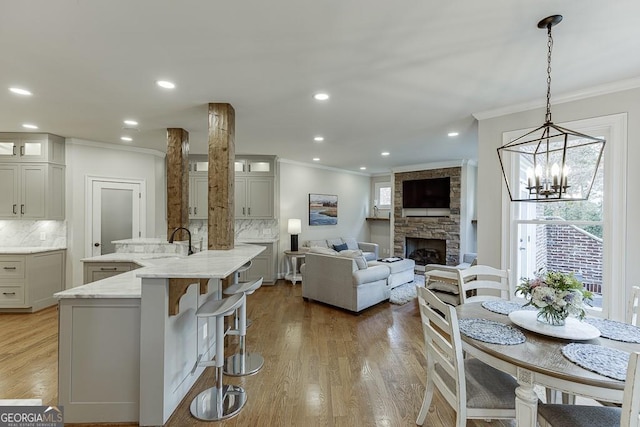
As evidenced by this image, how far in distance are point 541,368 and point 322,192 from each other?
6406 mm

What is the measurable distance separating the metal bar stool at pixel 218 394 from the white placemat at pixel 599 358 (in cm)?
204

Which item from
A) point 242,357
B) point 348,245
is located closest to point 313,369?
point 242,357

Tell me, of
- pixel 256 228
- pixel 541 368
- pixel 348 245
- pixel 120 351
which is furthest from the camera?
pixel 348 245

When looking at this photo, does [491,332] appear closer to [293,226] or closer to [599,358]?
[599,358]

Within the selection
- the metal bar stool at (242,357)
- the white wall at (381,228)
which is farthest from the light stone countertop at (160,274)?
the white wall at (381,228)

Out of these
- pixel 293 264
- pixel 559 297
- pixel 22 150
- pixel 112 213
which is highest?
pixel 22 150

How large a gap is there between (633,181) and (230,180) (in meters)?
3.87

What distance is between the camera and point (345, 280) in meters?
4.22

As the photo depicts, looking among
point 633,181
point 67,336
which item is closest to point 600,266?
point 633,181

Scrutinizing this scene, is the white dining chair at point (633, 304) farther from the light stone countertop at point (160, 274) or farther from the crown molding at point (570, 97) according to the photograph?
the light stone countertop at point (160, 274)

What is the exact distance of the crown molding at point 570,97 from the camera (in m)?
2.62

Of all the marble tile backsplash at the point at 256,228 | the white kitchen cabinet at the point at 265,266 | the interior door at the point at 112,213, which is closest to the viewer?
the interior door at the point at 112,213

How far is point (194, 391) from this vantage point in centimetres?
242

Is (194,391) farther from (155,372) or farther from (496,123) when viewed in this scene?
(496,123)
